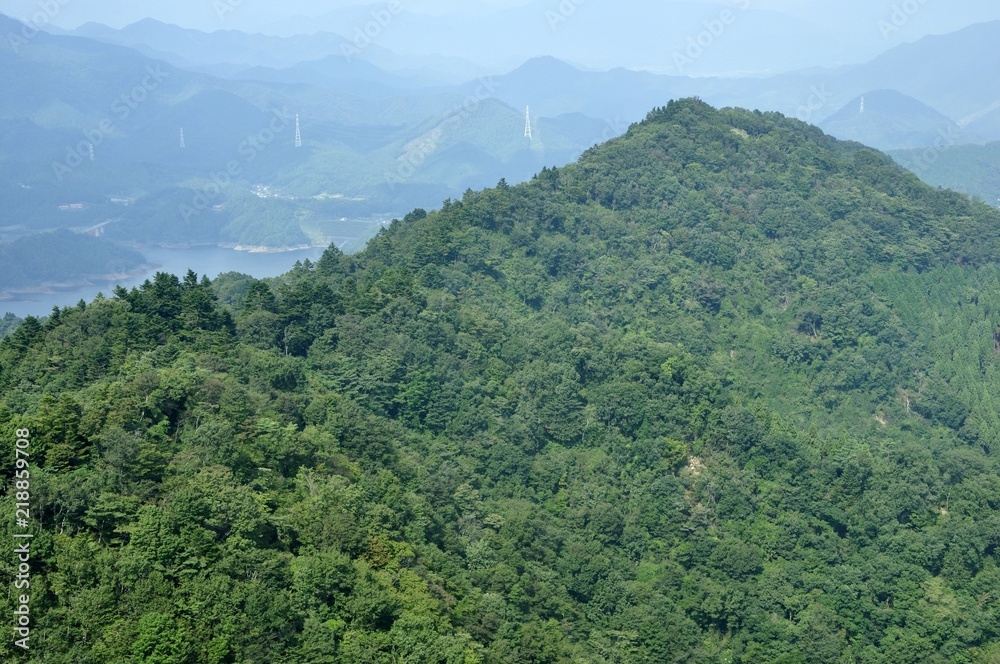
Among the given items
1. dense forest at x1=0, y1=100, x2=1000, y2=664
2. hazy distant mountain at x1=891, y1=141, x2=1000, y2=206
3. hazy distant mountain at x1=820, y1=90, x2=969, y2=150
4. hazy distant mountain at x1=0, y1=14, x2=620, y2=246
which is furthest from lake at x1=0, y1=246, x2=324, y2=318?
hazy distant mountain at x1=820, y1=90, x2=969, y2=150

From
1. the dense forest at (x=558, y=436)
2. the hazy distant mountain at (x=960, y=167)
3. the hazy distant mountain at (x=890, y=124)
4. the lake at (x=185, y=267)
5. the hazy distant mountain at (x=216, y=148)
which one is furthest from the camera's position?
the hazy distant mountain at (x=890, y=124)

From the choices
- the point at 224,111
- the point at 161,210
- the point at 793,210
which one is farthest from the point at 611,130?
the point at 793,210

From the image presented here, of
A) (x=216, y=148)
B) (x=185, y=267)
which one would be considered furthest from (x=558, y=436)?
(x=216, y=148)

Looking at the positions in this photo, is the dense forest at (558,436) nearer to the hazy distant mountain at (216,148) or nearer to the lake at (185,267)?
the lake at (185,267)

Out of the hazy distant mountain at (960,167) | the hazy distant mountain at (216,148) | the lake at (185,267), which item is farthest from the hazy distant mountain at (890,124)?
the lake at (185,267)

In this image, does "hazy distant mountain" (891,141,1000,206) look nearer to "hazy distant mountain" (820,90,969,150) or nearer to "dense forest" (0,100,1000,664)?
"hazy distant mountain" (820,90,969,150)

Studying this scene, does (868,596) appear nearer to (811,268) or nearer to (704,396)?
(704,396)
